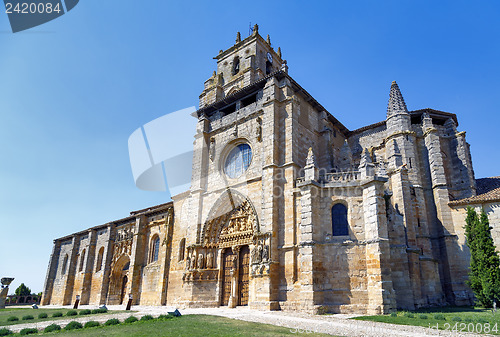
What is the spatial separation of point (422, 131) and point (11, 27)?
2248 centimetres

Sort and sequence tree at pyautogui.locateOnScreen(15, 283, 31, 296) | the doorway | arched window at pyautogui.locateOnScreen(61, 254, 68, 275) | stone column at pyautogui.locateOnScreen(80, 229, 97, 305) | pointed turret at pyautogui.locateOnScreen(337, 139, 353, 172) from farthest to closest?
tree at pyautogui.locateOnScreen(15, 283, 31, 296) < arched window at pyautogui.locateOnScreen(61, 254, 68, 275) < stone column at pyautogui.locateOnScreen(80, 229, 97, 305) < pointed turret at pyautogui.locateOnScreen(337, 139, 353, 172) < the doorway

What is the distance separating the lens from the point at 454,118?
2255 cm

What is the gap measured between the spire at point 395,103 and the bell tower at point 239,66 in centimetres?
914

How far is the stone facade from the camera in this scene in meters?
14.6

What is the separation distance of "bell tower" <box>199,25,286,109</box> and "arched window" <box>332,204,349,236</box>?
48.4ft

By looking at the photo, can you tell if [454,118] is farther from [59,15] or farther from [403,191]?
[59,15]

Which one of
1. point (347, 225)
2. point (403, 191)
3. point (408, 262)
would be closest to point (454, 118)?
point (403, 191)

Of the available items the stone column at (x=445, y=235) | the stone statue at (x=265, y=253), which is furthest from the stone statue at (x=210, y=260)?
the stone column at (x=445, y=235)

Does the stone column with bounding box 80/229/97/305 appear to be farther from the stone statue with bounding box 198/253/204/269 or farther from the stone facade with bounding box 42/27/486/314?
the stone statue with bounding box 198/253/204/269

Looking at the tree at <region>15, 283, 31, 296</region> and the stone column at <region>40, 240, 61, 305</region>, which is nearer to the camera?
the stone column at <region>40, 240, 61, 305</region>

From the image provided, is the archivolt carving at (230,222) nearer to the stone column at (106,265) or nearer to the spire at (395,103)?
the spire at (395,103)

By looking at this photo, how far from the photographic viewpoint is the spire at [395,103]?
21734 mm

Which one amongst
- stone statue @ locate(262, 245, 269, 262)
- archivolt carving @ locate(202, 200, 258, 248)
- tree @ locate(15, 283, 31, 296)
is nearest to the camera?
stone statue @ locate(262, 245, 269, 262)

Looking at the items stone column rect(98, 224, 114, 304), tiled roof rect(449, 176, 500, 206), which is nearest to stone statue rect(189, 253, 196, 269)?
stone column rect(98, 224, 114, 304)
